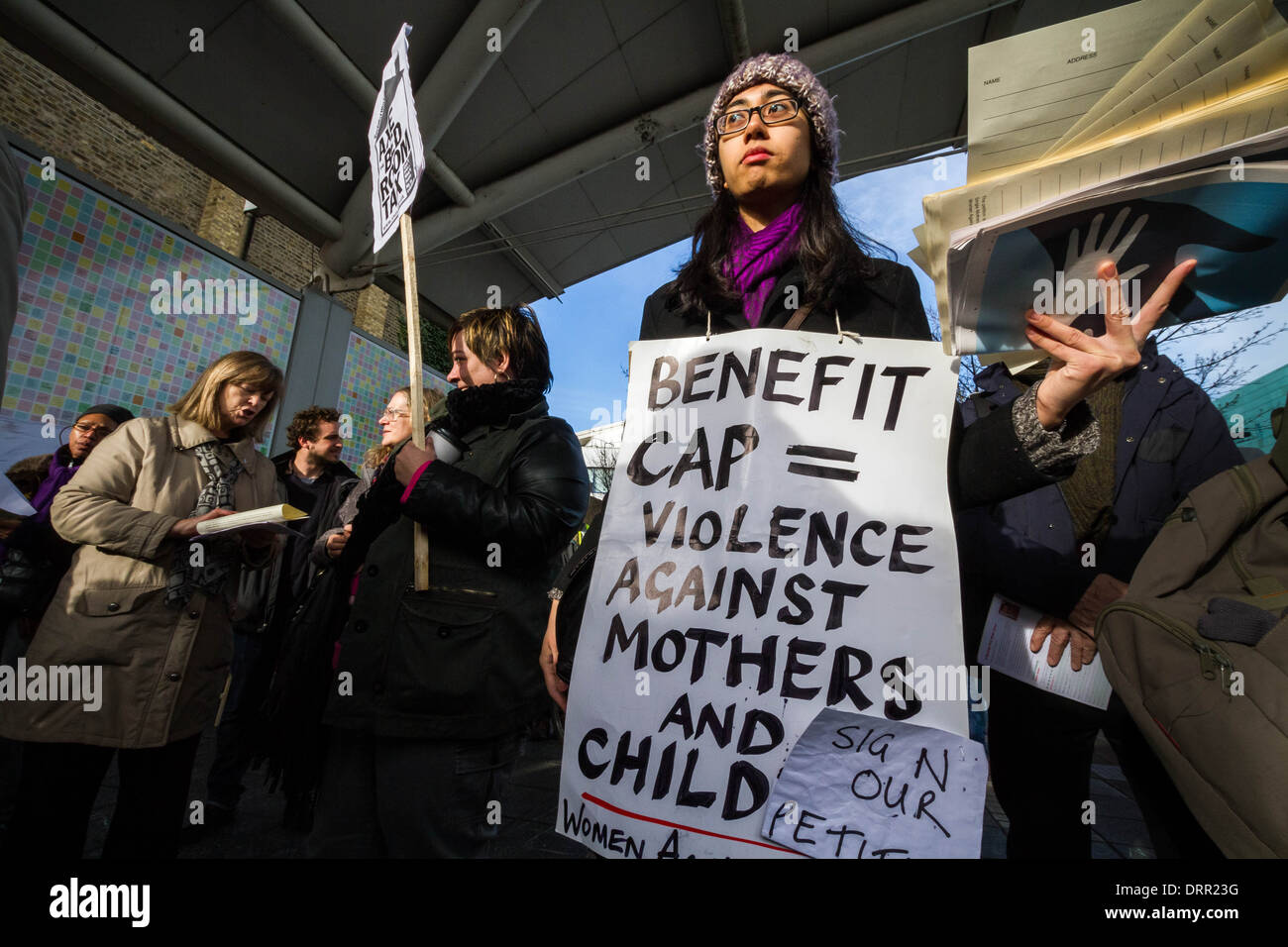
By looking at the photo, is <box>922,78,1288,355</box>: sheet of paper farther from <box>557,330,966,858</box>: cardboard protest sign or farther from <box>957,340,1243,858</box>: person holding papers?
<box>957,340,1243,858</box>: person holding papers

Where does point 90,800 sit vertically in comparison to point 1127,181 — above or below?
below

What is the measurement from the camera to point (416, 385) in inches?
67.6

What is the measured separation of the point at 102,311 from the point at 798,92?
498 cm

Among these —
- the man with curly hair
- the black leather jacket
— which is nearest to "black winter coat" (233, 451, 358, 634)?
the man with curly hair

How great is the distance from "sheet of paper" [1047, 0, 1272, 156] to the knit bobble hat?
633 millimetres

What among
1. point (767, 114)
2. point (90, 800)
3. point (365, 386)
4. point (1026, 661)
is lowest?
point (90, 800)

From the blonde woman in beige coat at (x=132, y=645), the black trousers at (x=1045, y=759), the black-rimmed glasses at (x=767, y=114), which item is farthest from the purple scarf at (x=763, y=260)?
the blonde woman in beige coat at (x=132, y=645)

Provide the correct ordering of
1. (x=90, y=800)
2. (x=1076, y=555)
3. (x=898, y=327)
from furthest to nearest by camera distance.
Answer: (x=90, y=800)
(x=1076, y=555)
(x=898, y=327)

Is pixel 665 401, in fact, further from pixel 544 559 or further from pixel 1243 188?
pixel 1243 188

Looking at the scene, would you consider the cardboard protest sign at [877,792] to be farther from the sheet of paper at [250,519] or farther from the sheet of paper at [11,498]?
the sheet of paper at [11,498]

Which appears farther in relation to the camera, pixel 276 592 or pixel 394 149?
pixel 276 592

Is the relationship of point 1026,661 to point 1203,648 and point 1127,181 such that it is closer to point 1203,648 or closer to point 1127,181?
point 1203,648

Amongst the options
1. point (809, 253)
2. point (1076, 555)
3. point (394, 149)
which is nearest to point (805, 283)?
point (809, 253)

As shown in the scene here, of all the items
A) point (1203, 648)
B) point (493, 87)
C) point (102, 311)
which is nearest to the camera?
point (1203, 648)
